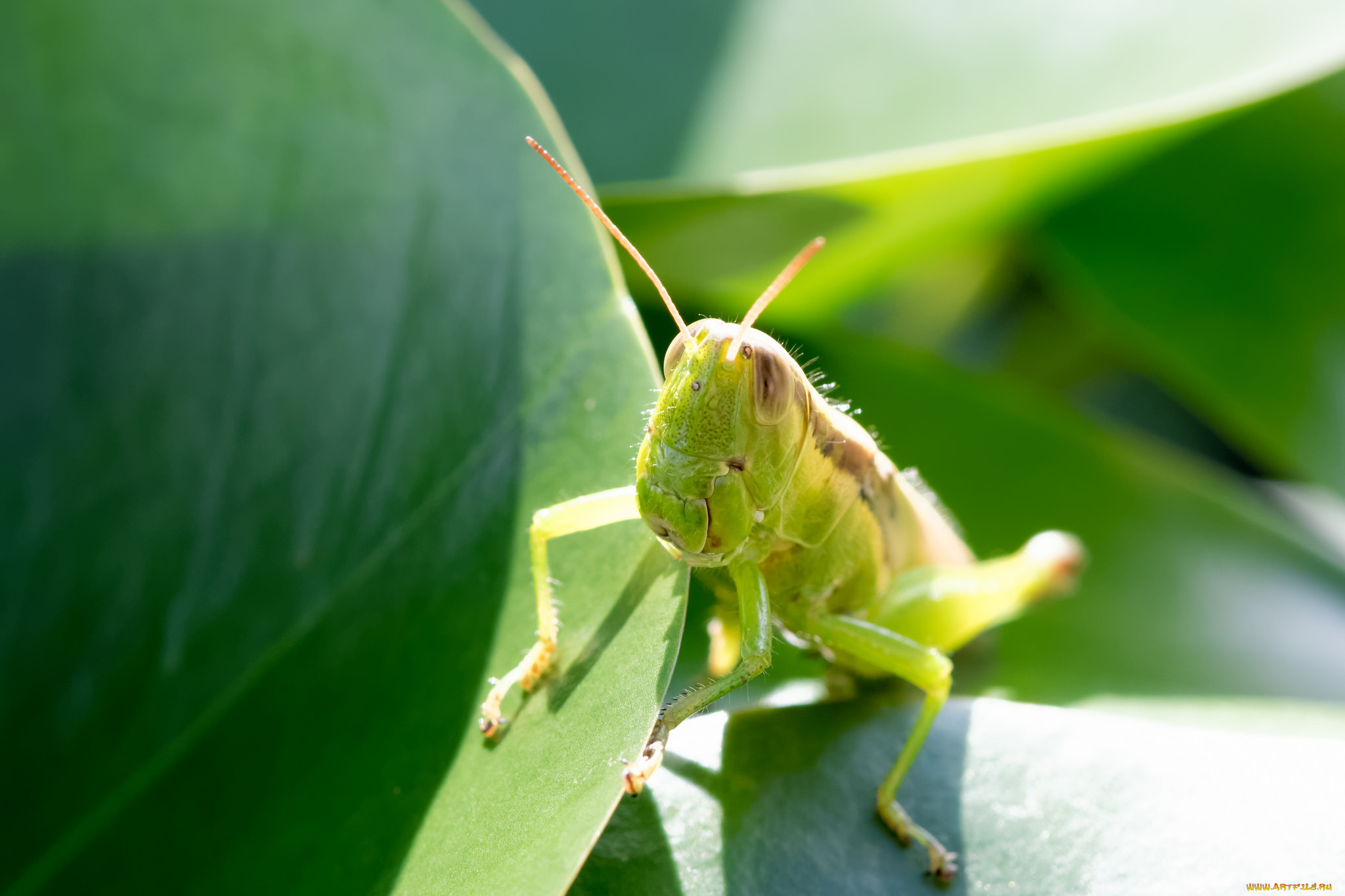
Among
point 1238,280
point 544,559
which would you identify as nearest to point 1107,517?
point 1238,280

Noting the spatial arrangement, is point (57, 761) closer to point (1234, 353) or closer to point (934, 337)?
point (934, 337)

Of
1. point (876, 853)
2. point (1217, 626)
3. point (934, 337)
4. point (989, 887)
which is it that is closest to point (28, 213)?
point (876, 853)

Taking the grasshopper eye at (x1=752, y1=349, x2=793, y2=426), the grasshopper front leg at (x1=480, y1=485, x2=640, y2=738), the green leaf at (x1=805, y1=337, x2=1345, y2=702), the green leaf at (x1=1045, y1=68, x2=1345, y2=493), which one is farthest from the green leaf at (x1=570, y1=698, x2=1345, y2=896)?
the green leaf at (x1=1045, y1=68, x2=1345, y2=493)

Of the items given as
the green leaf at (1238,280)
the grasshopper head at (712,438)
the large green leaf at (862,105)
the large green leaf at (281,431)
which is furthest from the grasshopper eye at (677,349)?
the green leaf at (1238,280)

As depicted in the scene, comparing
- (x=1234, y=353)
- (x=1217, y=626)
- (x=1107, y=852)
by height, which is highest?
(x=1234, y=353)

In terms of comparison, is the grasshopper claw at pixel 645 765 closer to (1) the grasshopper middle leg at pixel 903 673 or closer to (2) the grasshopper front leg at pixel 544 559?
(2) the grasshopper front leg at pixel 544 559

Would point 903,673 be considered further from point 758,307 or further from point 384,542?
point 384,542
